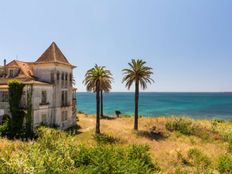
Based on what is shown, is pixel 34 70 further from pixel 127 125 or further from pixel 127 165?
pixel 127 165

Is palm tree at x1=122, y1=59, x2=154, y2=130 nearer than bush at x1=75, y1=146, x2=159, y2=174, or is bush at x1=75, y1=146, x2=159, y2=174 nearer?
bush at x1=75, y1=146, x2=159, y2=174

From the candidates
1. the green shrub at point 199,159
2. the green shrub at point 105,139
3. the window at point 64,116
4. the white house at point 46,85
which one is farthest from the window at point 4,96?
the green shrub at point 199,159

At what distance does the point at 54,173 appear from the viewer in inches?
664

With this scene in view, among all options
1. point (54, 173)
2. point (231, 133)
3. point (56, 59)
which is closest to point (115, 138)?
point (56, 59)

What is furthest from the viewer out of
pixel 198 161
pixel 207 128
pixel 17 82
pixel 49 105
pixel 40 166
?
pixel 207 128

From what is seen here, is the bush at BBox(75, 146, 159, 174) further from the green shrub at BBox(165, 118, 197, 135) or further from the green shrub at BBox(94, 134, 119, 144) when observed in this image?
the green shrub at BBox(165, 118, 197, 135)

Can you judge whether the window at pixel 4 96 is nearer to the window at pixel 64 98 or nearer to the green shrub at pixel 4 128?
the green shrub at pixel 4 128

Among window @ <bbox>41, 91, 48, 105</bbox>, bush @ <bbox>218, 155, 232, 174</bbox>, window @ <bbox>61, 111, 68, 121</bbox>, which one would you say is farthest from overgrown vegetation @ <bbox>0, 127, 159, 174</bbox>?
window @ <bbox>61, 111, 68, 121</bbox>

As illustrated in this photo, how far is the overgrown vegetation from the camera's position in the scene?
16.2 metres

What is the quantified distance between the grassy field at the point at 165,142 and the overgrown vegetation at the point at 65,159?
0.14 metres

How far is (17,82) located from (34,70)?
7575mm

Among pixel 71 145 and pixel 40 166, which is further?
pixel 71 145

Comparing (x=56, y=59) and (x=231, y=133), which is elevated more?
(x=56, y=59)

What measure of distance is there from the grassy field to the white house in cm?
485
